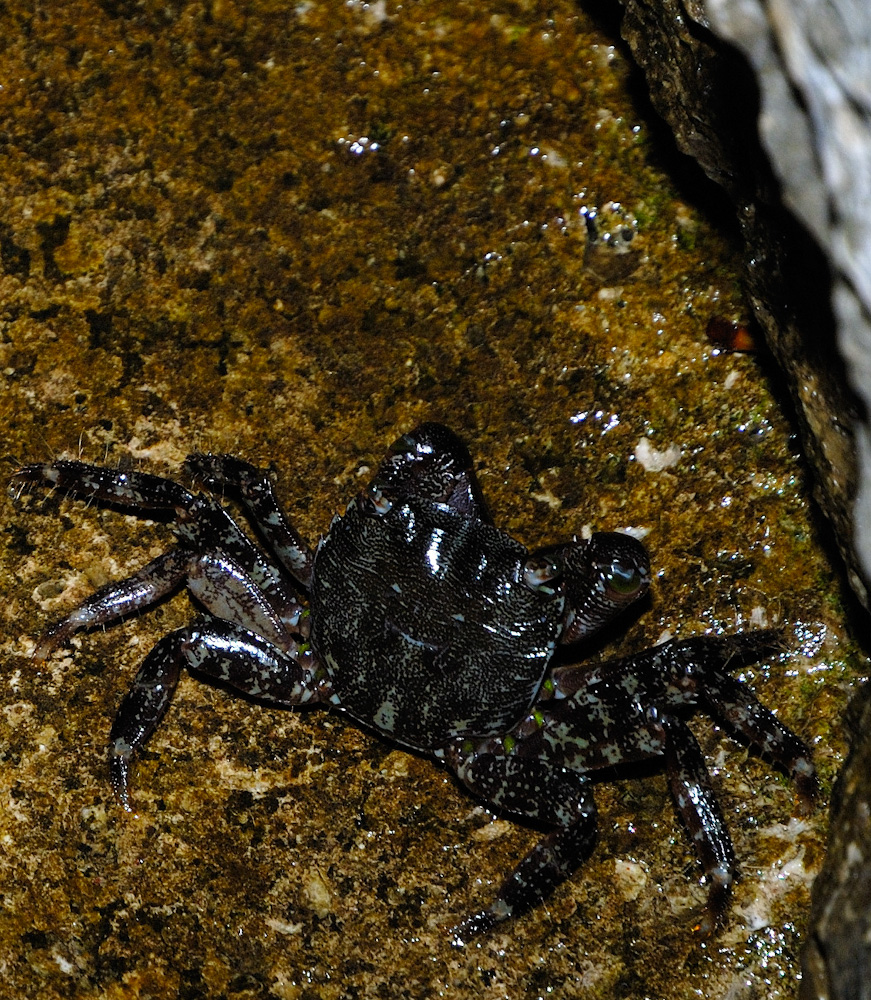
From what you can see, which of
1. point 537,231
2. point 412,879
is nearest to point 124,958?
point 412,879

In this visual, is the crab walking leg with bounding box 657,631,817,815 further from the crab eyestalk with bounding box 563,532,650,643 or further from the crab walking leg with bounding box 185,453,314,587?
the crab walking leg with bounding box 185,453,314,587

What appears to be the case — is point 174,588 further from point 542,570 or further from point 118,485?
point 542,570

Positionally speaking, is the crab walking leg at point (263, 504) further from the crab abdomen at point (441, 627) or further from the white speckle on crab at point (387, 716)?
the white speckle on crab at point (387, 716)

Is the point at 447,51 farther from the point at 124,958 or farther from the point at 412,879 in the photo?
the point at 124,958

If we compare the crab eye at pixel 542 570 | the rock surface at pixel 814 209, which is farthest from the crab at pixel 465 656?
the rock surface at pixel 814 209

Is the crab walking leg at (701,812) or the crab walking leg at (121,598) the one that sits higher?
the crab walking leg at (121,598)

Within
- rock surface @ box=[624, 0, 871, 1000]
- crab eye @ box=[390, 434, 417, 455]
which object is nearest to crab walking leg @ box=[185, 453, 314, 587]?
crab eye @ box=[390, 434, 417, 455]
